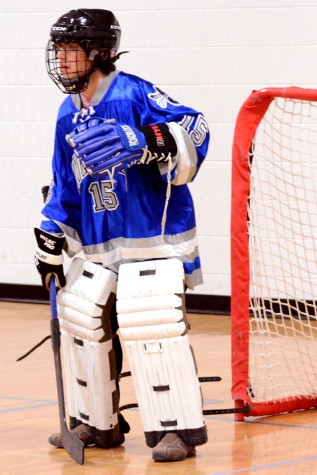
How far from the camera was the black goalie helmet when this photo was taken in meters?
4.23

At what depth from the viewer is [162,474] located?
3982 mm

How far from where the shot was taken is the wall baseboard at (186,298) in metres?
8.13

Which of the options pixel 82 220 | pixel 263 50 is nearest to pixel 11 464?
pixel 82 220

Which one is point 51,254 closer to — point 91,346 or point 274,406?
point 91,346

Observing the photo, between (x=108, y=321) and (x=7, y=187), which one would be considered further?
(x=7, y=187)

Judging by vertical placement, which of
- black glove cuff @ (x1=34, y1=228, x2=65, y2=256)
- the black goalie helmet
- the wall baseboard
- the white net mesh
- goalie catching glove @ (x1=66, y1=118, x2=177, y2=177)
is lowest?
the wall baseboard

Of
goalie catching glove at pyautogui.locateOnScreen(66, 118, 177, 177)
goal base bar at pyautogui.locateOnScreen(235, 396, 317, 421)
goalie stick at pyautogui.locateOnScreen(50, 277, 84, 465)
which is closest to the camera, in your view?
goalie catching glove at pyautogui.locateOnScreen(66, 118, 177, 177)

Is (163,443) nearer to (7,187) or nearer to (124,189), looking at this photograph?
(124,189)

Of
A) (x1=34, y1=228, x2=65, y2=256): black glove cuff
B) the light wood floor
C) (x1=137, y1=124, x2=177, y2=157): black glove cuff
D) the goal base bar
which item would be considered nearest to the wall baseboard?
the light wood floor

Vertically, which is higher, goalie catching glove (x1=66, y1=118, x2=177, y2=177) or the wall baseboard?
goalie catching glove (x1=66, y1=118, x2=177, y2=177)

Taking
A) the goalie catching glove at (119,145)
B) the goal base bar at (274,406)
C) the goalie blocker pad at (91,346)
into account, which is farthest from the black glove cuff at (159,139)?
the goal base bar at (274,406)

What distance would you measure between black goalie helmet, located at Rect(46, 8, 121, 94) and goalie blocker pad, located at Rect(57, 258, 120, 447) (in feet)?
2.11

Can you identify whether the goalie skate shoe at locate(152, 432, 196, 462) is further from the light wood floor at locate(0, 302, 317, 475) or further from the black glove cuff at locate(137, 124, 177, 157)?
the black glove cuff at locate(137, 124, 177, 157)

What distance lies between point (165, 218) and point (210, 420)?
1.09 metres
